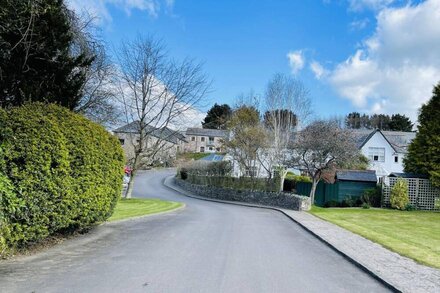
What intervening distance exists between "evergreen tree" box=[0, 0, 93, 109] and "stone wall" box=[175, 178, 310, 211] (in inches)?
733

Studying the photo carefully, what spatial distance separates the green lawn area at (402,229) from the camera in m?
10.5

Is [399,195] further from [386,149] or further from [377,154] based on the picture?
[386,149]

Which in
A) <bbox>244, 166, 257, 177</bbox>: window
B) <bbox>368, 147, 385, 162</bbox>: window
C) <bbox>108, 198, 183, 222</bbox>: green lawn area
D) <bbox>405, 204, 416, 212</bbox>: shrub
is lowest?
<bbox>108, 198, 183, 222</bbox>: green lawn area

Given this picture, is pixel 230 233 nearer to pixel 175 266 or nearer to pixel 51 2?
pixel 175 266

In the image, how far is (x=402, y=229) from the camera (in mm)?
17688

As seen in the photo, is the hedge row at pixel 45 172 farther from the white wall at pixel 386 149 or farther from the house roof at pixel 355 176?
the white wall at pixel 386 149

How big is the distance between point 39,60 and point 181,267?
23.8 ft

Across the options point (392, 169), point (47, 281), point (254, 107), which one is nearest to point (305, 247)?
point (47, 281)

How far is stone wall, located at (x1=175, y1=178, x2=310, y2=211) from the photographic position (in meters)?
27.0

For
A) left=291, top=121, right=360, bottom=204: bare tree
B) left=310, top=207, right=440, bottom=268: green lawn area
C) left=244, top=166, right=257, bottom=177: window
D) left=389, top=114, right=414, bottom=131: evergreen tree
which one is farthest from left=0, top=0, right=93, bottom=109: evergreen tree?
left=389, top=114, right=414, bottom=131: evergreen tree

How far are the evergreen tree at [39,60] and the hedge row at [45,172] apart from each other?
5.87ft

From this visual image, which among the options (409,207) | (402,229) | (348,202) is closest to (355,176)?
(348,202)

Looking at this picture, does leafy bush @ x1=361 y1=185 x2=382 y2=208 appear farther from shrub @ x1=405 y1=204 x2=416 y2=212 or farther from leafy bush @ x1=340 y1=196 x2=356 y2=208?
shrub @ x1=405 y1=204 x2=416 y2=212

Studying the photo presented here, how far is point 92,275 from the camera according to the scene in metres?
6.73
